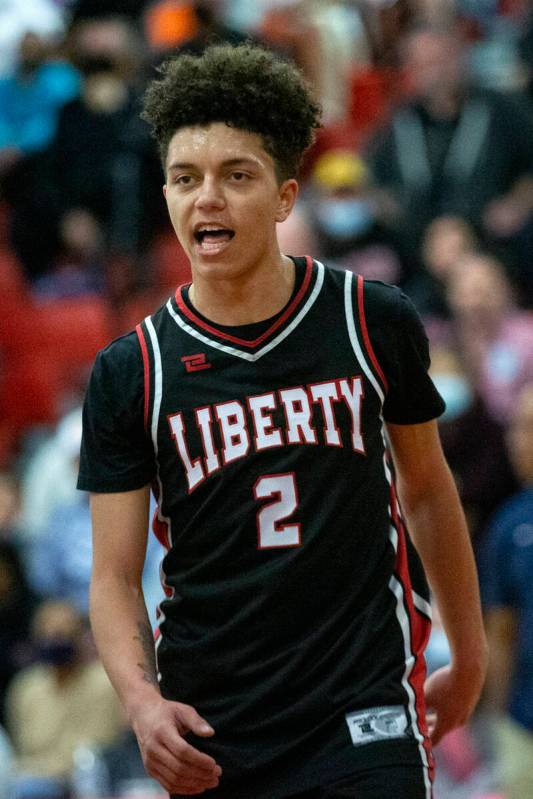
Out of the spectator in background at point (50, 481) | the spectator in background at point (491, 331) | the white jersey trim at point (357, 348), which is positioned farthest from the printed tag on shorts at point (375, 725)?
the spectator in background at point (50, 481)

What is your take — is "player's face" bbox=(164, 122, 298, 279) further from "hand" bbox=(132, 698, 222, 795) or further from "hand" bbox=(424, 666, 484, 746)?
"hand" bbox=(424, 666, 484, 746)

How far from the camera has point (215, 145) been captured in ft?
10.8

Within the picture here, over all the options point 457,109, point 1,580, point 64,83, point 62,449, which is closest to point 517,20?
point 457,109

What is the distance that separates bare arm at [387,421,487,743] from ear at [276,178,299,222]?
0.57 metres

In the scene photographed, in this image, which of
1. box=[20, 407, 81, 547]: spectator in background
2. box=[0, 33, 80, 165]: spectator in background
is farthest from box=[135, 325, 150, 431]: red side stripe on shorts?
box=[0, 33, 80, 165]: spectator in background

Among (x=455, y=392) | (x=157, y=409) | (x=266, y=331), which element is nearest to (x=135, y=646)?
(x=157, y=409)

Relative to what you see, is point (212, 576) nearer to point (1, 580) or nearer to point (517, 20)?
point (1, 580)

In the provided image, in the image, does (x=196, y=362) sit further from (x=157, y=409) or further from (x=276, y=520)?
(x=276, y=520)

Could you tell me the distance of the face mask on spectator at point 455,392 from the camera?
8043 mm

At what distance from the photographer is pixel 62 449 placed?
30.4 ft

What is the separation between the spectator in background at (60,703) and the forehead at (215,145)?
5040mm

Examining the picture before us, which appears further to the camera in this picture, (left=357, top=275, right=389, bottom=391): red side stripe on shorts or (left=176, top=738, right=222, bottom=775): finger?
(left=357, top=275, right=389, bottom=391): red side stripe on shorts

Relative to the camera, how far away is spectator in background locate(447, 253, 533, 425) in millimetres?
8273

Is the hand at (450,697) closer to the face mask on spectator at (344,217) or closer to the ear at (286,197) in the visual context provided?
the ear at (286,197)
